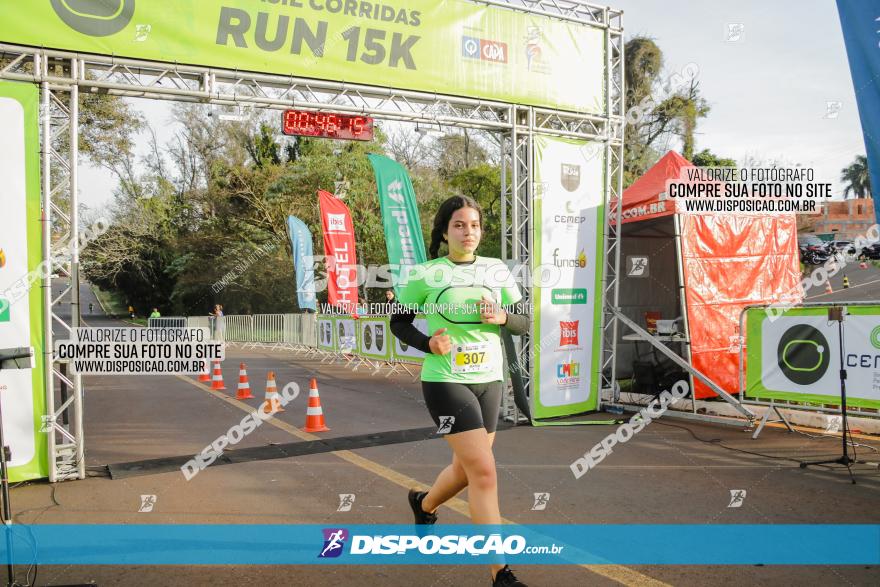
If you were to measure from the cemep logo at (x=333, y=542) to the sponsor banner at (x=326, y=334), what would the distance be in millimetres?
15205

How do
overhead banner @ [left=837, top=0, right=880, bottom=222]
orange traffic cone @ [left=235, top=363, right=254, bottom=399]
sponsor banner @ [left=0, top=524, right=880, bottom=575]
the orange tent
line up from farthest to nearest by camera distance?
orange traffic cone @ [left=235, top=363, right=254, bottom=399], the orange tent, overhead banner @ [left=837, top=0, right=880, bottom=222], sponsor banner @ [left=0, top=524, right=880, bottom=575]

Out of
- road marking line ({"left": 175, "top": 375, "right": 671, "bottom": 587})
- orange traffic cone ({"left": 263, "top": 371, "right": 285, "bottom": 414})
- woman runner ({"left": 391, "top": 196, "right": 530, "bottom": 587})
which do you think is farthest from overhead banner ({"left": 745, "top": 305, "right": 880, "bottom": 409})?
orange traffic cone ({"left": 263, "top": 371, "right": 285, "bottom": 414})

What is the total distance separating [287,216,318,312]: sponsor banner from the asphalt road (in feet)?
39.0

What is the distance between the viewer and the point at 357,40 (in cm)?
776

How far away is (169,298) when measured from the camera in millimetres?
47344

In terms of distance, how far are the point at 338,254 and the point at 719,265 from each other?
9974 mm

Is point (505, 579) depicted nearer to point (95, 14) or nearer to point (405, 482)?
point (405, 482)

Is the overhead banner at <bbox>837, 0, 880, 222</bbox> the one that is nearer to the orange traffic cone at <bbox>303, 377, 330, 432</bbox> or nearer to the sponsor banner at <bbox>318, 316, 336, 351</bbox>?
the orange traffic cone at <bbox>303, 377, 330, 432</bbox>

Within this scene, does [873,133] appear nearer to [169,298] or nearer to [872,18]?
[872,18]

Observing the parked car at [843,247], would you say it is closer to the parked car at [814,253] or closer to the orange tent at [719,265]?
the parked car at [814,253]

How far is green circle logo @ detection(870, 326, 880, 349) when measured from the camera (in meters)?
6.82

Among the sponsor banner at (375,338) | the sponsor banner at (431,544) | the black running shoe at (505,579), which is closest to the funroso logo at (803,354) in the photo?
the sponsor banner at (431,544)

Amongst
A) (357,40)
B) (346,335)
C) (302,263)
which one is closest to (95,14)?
(357,40)

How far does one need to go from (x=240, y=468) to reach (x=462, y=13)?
6053 millimetres
